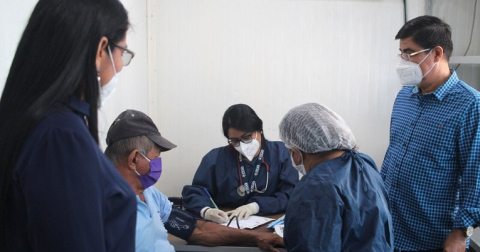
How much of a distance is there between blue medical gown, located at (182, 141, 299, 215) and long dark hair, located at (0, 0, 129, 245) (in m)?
1.58

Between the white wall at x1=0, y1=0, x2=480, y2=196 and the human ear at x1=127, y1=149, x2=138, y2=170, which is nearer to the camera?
the human ear at x1=127, y1=149, x2=138, y2=170

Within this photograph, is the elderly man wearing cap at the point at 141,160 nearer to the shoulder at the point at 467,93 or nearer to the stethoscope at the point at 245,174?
the stethoscope at the point at 245,174

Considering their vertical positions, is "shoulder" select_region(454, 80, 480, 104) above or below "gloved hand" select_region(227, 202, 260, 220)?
above

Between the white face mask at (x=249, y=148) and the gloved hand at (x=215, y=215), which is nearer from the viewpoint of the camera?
the gloved hand at (x=215, y=215)

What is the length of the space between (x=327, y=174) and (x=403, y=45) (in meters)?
0.92

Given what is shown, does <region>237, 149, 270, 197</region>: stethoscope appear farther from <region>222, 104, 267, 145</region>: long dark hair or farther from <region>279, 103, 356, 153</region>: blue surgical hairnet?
<region>279, 103, 356, 153</region>: blue surgical hairnet

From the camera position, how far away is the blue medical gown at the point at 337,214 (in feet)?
3.90

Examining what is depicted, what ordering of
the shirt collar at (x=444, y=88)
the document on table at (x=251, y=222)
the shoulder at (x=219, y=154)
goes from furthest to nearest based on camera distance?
the shoulder at (x=219, y=154) < the document on table at (x=251, y=222) < the shirt collar at (x=444, y=88)

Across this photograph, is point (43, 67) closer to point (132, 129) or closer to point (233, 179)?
point (132, 129)

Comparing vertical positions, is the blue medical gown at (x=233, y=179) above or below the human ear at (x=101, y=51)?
below

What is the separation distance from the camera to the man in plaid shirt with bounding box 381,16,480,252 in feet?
5.12

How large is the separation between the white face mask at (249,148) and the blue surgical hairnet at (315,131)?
35.9 inches

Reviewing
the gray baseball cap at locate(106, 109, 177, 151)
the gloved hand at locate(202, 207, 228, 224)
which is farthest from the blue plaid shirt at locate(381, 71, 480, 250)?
the gray baseball cap at locate(106, 109, 177, 151)

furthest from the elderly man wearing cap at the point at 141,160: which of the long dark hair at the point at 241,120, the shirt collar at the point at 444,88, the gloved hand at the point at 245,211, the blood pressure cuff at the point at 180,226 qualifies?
the shirt collar at the point at 444,88
